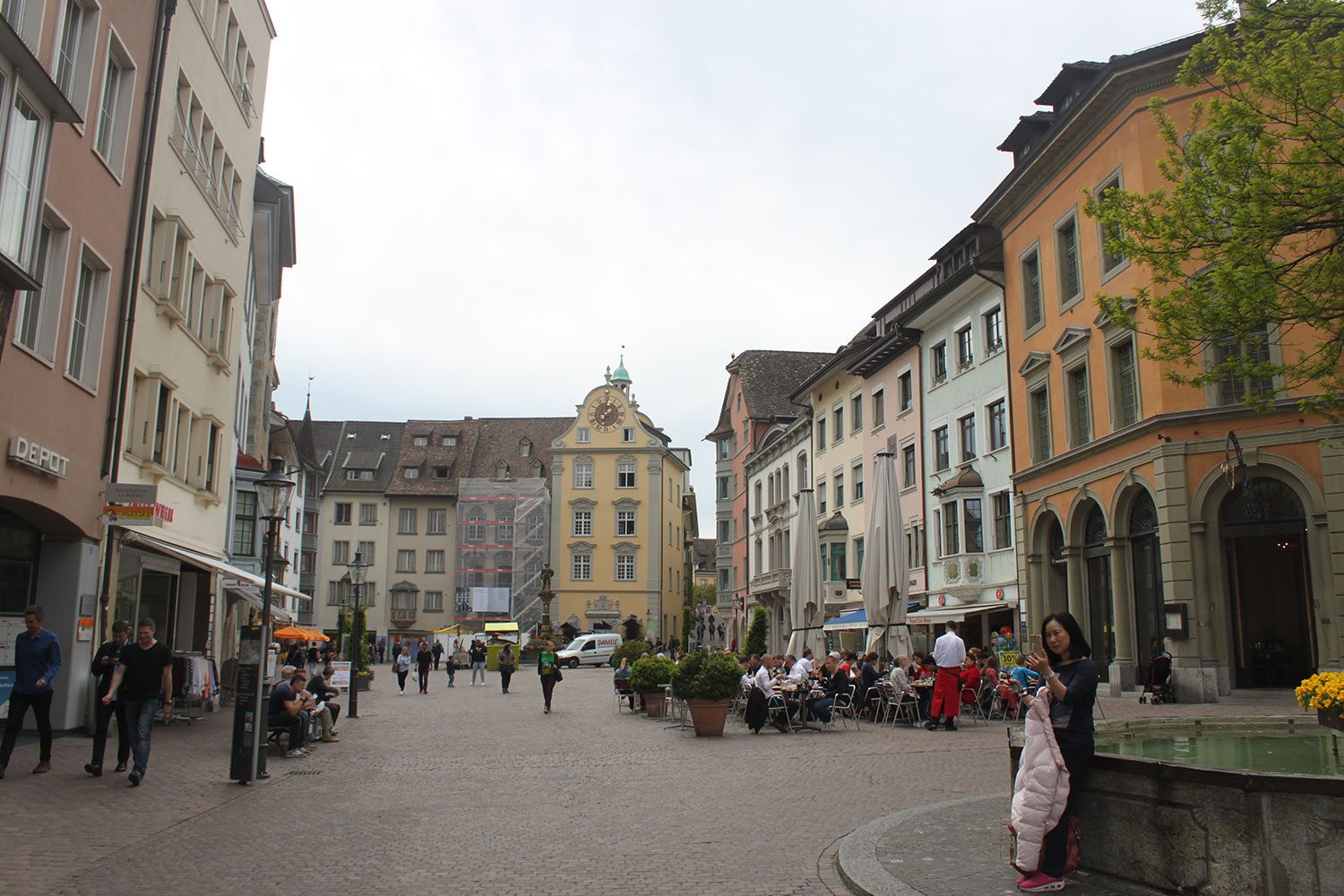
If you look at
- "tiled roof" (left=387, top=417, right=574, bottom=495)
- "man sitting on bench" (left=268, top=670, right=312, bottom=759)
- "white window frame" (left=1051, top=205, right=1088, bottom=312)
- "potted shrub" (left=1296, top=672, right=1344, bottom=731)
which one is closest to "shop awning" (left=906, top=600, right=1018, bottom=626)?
"white window frame" (left=1051, top=205, right=1088, bottom=312)

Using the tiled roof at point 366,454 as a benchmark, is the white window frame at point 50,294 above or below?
below

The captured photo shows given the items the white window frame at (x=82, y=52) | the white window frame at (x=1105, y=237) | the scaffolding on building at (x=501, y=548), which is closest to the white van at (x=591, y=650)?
the scaffolding on building at (x=501, y=548)

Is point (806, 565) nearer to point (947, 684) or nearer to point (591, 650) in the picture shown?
point (947, 684)

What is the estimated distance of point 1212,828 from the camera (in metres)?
6.28

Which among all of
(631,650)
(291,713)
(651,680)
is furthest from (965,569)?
(291,713)

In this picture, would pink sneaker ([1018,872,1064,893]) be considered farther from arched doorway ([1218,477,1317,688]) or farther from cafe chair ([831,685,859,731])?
arched doorway ([1218,477,1317,688])

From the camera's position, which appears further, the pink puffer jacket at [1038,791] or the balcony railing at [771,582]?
the balcony railing at [771,582]

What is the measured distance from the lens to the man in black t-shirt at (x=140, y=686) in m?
12.1

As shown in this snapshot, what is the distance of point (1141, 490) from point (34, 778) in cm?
2194

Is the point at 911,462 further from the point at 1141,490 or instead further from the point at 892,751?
the point at 892,751

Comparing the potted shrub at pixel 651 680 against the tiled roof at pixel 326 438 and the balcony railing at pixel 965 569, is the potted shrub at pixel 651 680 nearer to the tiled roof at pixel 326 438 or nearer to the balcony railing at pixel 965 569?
the balcony railing at pixel 965 569

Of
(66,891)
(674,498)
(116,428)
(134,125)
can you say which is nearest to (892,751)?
(66,891)

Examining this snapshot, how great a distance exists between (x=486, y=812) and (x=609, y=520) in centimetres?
6756

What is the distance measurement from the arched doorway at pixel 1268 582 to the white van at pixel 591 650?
4119 centimetres
